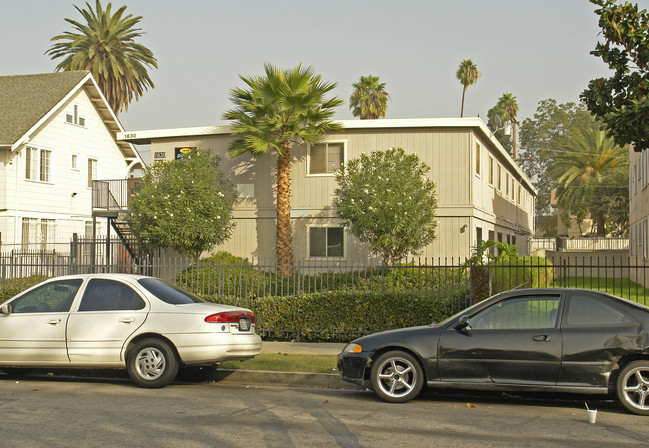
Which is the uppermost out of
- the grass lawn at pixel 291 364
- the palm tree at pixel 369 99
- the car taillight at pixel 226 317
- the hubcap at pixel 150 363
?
the palm tree at pixel 369 99

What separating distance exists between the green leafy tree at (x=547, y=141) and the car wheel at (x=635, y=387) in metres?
67.4

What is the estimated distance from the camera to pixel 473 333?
28.3 feet

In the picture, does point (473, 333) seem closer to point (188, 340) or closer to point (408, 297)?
point (188, 340)

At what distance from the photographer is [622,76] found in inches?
441

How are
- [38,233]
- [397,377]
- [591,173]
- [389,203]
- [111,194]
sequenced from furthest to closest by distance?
[591,173]
[38,233]
[111,194]
[389,203]
[397,377]

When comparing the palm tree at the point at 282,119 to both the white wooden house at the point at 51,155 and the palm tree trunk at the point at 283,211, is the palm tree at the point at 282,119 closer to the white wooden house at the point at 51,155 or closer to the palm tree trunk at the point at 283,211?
the palm tree trunk at the point at 283,211

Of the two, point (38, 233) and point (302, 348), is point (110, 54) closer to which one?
point (38, 233)

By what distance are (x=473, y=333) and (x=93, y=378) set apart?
5.80 meters

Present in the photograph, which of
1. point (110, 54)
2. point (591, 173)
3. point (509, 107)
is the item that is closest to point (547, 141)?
point (509, 107)

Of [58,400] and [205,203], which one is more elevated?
[205,203]

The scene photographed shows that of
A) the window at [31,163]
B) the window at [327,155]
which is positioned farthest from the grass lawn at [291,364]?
the window at [31,163]

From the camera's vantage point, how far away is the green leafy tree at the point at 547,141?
7486 cm

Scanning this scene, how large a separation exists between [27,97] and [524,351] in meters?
28.6

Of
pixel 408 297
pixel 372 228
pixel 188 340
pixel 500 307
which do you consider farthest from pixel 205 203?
pixel 500 307
